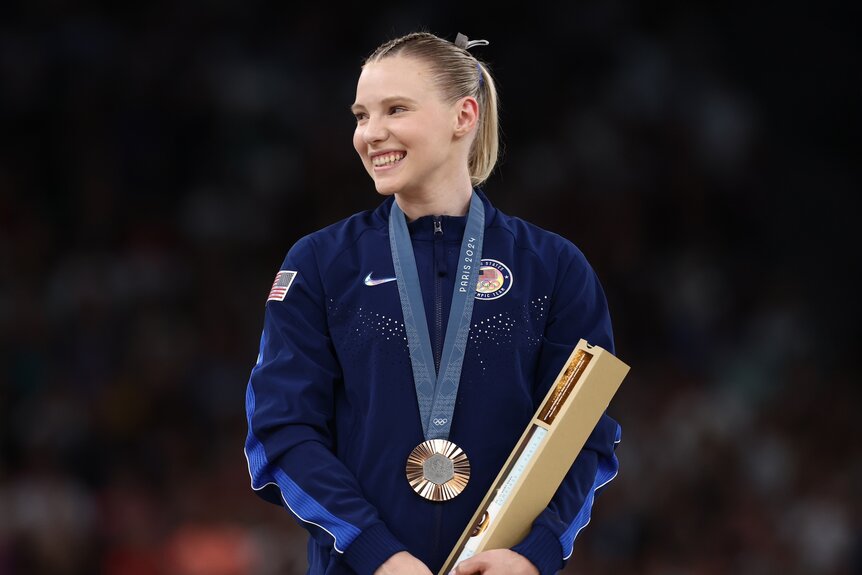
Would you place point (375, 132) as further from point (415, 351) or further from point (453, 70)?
point (415, 351)

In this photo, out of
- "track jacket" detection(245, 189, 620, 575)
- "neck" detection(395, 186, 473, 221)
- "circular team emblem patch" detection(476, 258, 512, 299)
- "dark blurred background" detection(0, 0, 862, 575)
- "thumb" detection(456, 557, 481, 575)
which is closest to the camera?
"thumb" detection(456, 557, 481, 575)

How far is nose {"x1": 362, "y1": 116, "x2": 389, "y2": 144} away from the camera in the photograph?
2.54 m

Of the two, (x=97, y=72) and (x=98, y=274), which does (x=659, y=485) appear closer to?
(x=98, y=274)

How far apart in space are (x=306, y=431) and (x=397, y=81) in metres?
0.69

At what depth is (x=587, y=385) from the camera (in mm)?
2410

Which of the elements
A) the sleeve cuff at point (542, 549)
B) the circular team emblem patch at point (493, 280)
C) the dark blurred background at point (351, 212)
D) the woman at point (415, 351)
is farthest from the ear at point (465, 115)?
the dark blurred background at point (351, 212)

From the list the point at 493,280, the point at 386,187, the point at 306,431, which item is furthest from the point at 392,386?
the point at 386,187

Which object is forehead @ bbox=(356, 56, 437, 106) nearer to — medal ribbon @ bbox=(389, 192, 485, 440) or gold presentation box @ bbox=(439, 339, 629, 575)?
medal ribbon @ bbox=(389, 192, 485, 440)

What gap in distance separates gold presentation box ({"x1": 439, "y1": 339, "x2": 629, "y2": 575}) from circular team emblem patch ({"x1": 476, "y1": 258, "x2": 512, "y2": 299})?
19 centimetres

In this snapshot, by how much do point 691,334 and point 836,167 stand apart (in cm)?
168

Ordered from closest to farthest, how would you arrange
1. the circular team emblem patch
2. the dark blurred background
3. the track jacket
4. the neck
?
the track jacket → the circular team emblem patch → the neck → the dark blurred background

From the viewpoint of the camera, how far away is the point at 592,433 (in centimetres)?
254

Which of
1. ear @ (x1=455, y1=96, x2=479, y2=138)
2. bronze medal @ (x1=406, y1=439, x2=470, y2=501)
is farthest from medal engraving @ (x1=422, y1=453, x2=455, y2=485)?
ear @ (x1=455, y1=96, x2=479, y2=138)

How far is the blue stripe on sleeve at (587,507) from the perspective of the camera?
2.44 m
